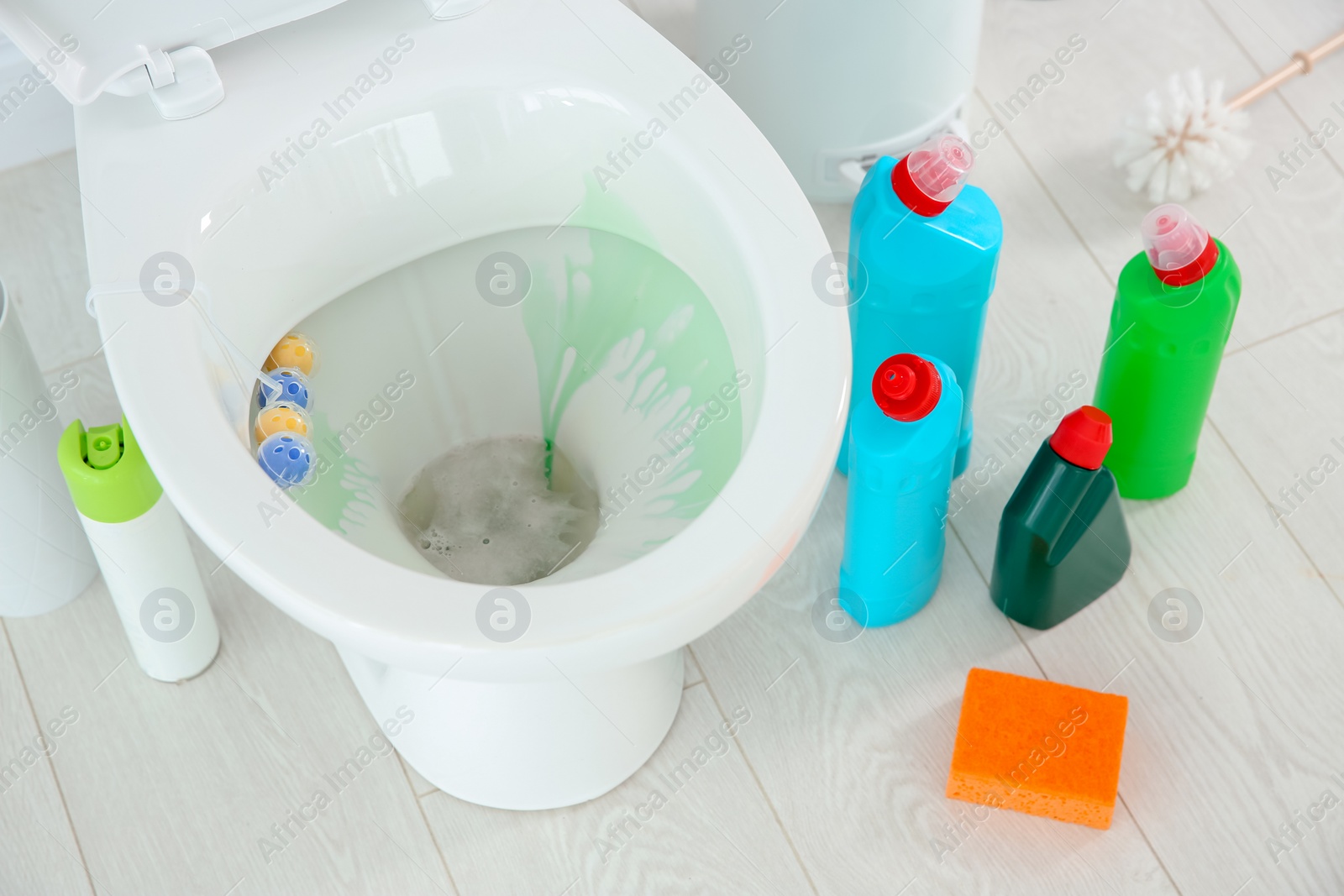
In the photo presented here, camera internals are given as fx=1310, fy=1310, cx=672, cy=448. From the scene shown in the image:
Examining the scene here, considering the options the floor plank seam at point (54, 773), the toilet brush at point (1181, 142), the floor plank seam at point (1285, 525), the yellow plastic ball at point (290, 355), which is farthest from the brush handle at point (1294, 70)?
the floor plank seam at point (54, 773)

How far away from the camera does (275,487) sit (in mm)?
679

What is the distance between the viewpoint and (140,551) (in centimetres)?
92

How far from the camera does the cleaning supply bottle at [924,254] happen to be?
881 millimetres

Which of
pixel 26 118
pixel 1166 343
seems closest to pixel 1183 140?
pixel 1166 343

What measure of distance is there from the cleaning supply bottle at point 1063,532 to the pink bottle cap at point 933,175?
0.57 feet

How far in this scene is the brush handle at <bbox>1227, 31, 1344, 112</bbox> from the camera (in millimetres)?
1271

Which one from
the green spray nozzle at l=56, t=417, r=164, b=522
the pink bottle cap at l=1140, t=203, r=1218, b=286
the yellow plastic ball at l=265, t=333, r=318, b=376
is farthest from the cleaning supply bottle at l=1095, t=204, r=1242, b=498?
the green spray nozzle at l=56, t=417, r=164, b=522

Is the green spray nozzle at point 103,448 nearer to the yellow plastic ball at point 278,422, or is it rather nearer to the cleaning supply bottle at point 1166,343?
the yellow plastic ball at point 278,422

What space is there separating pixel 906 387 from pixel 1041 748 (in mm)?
286

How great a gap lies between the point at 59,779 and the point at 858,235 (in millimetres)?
723

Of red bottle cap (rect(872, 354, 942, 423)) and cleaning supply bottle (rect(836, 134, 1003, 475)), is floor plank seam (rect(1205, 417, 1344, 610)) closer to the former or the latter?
cleaning supply bottle (rect(836, 134, 1003, 475))

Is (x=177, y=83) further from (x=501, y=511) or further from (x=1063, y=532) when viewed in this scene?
A: (x=1063, y=532)

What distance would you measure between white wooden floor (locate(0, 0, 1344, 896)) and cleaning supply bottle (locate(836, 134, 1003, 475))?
7.5 inches

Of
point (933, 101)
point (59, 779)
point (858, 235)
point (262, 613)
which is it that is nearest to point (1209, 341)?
point (858, 235)
